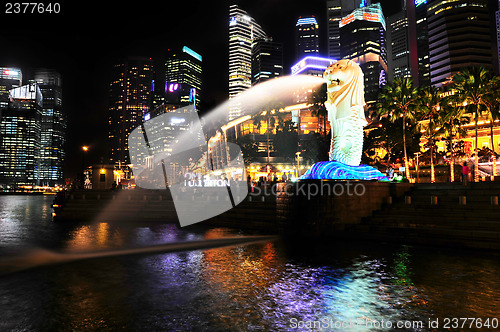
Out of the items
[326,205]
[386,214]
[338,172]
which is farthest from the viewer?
[338,172]

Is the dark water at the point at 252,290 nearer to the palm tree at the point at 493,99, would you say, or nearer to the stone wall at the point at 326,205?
the stone wall at the point at 326,205

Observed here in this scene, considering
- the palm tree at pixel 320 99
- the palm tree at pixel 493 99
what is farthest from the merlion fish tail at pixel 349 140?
the palm tree at pixel 320 99

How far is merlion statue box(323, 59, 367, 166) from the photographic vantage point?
19688mm

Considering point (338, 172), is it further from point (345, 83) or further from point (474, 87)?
point (474, 87)

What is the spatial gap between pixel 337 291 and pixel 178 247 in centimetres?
798

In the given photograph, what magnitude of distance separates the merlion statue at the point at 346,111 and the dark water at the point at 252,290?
7.80 meters

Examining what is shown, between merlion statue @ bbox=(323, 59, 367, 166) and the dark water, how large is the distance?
7799 millimetres

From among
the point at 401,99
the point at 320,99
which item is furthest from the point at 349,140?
the point at 320,99

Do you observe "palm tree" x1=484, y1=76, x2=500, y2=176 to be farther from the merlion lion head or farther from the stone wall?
the stone wall

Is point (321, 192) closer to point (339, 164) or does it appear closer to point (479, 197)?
point (339, 164)

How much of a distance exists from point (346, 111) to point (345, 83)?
1.68 m

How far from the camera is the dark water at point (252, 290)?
5996 millimetres

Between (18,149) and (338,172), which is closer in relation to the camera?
(338,172)

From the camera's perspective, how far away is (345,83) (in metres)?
19.9
